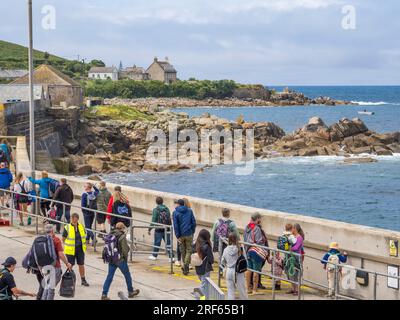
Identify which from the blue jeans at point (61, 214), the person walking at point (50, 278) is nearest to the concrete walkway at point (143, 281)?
the person walking at point (50, 278)

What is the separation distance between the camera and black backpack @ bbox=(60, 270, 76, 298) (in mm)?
12539

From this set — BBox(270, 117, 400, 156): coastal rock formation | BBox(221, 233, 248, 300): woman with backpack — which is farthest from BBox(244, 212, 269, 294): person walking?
BBox(270, 117, 400, 156): coastal rock formation

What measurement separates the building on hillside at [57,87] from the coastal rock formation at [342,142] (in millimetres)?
18829

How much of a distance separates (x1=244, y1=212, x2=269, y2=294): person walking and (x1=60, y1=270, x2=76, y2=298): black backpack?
9.47ft

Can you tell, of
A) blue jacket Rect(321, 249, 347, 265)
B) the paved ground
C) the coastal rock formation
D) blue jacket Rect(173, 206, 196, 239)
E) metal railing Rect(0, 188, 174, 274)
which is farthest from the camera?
the coastal rock formation

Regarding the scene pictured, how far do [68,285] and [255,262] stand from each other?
305 centimetres

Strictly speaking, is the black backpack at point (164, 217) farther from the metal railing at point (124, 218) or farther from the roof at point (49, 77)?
the roof at point (49, 77)

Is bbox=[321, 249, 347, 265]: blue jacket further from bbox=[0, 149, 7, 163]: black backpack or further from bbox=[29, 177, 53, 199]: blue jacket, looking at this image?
bbox=[0, 149, 7, 163]: black backpack

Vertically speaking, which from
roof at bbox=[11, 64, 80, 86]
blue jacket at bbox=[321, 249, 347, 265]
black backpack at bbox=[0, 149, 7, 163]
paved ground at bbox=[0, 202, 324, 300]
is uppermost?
roof at bbox=[11, 64, 80, 86]

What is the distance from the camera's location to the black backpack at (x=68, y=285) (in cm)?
1254

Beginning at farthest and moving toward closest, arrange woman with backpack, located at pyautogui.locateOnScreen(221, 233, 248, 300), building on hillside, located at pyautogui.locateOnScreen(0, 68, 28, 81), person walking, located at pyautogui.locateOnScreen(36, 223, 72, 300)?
1. building on hillside, located at pyautogui.locateOnScreen(0, 68, 28, 81)
2. woman with backpack, located at pyautogui.locateOnScreen(221, 233, 248, 300)
3. person walking, located at pyautogui.locateOnScreen(36, 223, 72, 300)

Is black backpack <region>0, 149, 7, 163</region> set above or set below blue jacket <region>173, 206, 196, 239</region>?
above

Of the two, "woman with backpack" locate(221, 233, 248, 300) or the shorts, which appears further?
the shorts
